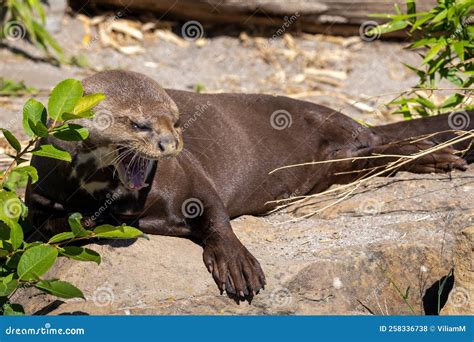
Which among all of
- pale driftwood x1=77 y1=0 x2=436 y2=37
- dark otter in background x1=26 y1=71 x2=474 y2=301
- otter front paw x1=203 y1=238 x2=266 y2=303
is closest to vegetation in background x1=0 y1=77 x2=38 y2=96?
pale driftwood x1=77 y1=0 x2=436 y2=37

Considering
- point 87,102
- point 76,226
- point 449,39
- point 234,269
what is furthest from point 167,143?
point 449,39

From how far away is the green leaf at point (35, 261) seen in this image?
3531 mm

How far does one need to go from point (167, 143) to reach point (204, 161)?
1.03 m

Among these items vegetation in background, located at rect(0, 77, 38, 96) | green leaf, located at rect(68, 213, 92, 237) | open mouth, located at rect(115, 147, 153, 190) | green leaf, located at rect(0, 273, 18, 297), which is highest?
open mouth, located at rect(115, 147, 153, 190)

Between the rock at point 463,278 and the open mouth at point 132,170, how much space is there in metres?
1.39

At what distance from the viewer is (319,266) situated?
158 inches

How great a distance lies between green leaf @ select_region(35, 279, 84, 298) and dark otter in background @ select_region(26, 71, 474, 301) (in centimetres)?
63

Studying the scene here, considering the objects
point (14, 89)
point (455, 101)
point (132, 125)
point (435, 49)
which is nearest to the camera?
point (132, 125)

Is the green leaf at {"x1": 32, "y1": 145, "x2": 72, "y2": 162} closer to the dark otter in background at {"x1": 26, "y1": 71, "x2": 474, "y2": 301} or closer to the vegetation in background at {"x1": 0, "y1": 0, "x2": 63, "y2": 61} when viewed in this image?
the dark otter in background at {"x1": 26, "y1": 71, "x2": 474, "y2": 301}

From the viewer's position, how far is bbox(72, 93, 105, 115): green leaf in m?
3.55

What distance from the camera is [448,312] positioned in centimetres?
390

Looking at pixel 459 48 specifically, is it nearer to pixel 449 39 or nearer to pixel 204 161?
pixel 449 39

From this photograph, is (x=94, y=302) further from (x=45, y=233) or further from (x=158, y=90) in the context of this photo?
(x=158, y=90)

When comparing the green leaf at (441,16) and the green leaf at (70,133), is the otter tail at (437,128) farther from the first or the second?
the green leaf at (70,133)
